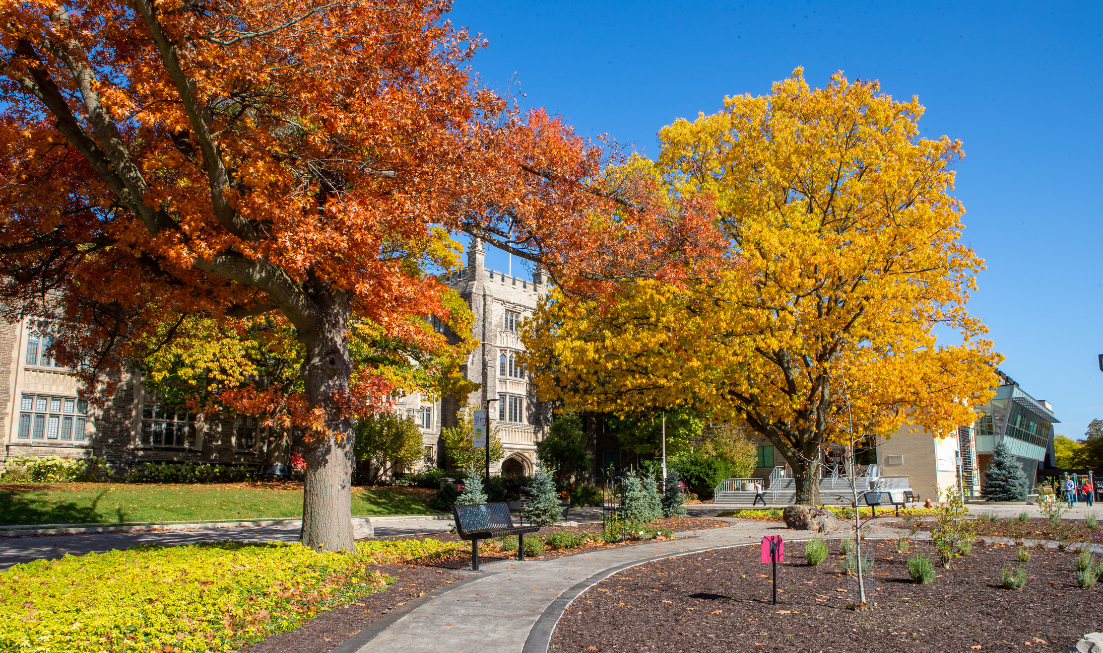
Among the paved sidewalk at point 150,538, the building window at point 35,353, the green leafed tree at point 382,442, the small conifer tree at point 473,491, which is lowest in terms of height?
the paved sidewalk at point 150,538

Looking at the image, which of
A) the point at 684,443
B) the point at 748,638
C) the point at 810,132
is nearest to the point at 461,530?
the point at 748,638

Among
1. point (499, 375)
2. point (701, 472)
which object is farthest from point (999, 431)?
point (499, 375)

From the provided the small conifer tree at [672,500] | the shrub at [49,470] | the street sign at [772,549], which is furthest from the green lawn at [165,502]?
the street sign at [772,549]

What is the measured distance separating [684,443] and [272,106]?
1340 inches

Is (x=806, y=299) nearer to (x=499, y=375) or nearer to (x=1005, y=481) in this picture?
(x=1005, y=481)

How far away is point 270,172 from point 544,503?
10031 millimetres

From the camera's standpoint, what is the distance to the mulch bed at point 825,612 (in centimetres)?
586

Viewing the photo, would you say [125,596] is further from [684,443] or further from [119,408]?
[684,443]

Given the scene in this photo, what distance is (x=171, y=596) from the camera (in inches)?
239

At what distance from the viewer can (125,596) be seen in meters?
5.84

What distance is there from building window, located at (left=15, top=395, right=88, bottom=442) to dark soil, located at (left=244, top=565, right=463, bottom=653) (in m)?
23.1

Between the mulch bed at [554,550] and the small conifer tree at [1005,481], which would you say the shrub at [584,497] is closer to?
the mulch bed at [554,550]

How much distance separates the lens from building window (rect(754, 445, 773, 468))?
4675 cm

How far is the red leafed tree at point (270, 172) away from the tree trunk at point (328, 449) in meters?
0.02
